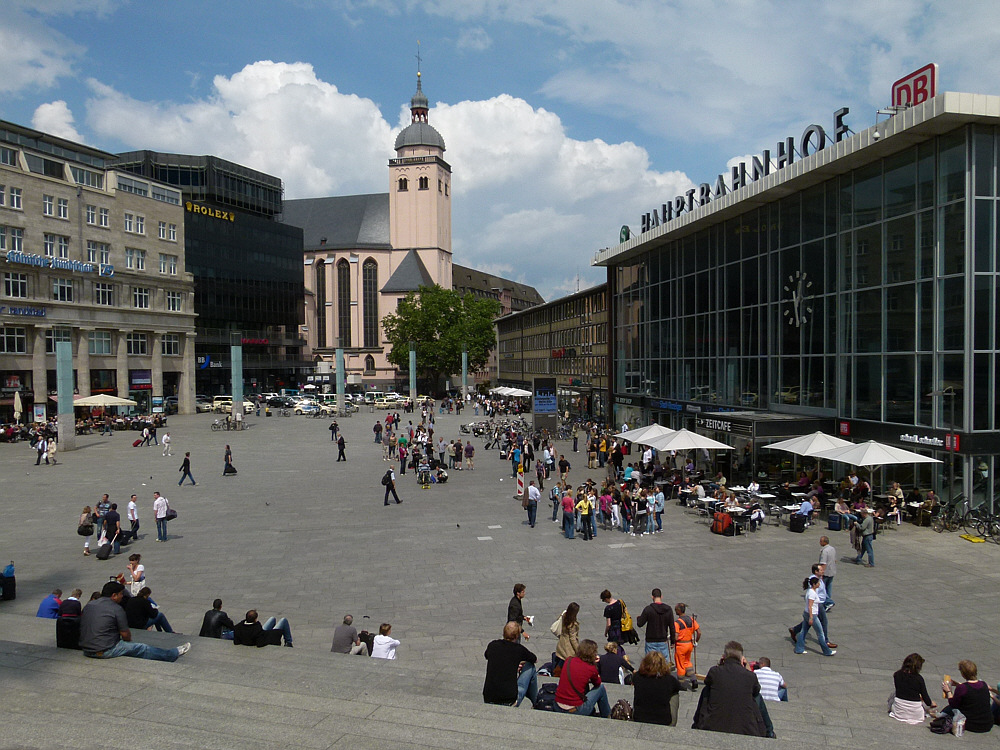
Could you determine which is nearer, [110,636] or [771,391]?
[110,636]

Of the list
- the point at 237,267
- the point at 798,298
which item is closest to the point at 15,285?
the point at 237,267

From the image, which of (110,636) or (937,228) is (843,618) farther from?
(937,228)

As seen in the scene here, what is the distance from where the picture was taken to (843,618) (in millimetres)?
12812

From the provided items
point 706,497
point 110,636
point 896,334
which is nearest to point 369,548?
point 110,636

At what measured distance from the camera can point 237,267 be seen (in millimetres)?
90625

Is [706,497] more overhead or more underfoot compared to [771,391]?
more underfoot

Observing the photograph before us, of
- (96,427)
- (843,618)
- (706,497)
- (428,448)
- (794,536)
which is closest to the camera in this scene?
(843,618)

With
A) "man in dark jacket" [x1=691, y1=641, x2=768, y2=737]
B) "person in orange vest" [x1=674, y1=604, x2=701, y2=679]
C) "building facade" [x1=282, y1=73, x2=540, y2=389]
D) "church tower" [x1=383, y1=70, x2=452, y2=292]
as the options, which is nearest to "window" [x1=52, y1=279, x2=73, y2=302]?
"person in orange vest" [x1=674, y1=604, x2=701, y2=679]

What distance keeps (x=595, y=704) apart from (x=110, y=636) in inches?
239

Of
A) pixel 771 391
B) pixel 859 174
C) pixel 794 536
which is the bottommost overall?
pixel 794 536

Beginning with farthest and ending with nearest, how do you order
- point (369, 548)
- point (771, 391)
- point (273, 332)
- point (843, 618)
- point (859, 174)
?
point (273, 332) < point (771, 391) < point (859, 174) < point (369, 548) < point (843, 618)

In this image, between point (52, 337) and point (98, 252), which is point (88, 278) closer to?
point (98, 252)

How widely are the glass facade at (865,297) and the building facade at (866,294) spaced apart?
0.16 ft

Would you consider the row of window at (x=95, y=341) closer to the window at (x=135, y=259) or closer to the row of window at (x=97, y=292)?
the row of window at (x=97, y=292)
